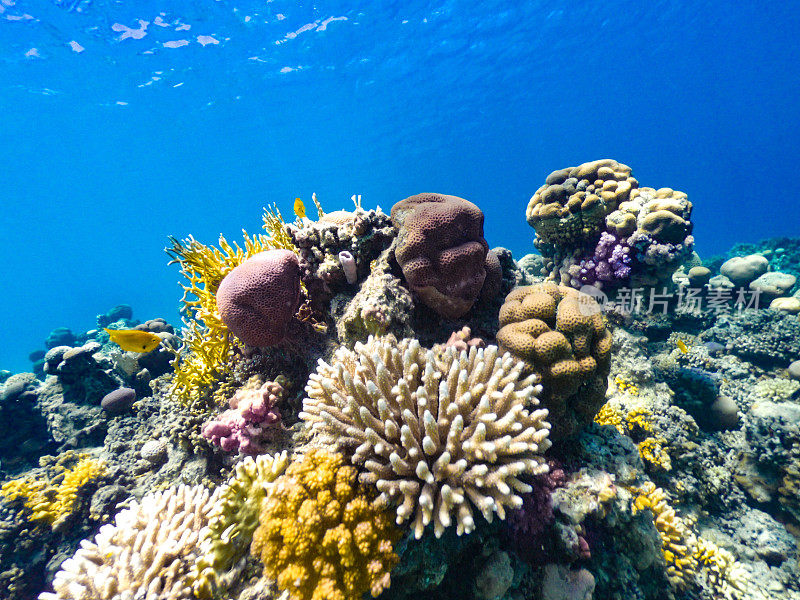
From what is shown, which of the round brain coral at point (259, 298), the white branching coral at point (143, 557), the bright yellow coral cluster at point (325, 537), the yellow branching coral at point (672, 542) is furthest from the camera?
the yellow branching coral at point (672, 542)

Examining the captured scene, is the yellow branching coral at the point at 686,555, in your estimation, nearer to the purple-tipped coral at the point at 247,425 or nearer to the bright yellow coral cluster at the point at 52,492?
the purple-tipped coral at the point at 247,425

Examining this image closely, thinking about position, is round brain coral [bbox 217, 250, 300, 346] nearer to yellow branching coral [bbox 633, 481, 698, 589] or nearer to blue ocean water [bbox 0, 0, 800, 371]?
yellow branching coral [bbox 633, 481, 698, 589]

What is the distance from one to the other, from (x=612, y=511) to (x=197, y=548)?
3.24 m

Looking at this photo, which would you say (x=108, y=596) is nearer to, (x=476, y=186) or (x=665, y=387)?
(x=665, y=387)

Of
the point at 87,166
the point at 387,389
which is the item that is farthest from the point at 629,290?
the point at 87,166

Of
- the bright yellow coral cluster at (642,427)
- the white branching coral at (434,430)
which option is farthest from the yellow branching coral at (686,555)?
the white branching coral at (434,430)

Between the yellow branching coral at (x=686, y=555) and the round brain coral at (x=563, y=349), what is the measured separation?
48.7 inches

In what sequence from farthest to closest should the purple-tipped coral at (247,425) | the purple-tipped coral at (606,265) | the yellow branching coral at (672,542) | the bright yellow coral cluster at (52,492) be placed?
the purple-tipped coral at (606,265)
the bright yellow coral cluster at (52,492)
the yellow branching coral at (672,542)
the purple-tipped coral at (247,425)

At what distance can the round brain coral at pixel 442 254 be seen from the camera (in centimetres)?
343

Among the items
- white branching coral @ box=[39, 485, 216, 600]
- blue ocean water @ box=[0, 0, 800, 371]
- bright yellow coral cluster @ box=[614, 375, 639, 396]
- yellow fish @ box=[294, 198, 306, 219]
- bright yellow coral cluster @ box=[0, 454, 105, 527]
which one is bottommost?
white branching coral @ box=[39, 485, 216, 600]

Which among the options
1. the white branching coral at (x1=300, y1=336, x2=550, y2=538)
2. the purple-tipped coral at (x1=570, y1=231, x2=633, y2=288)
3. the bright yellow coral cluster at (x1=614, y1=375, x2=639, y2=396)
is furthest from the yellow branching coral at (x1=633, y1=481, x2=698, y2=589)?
the purple-tipped coral at (x1=570, y1=231, x2=633, y2=288)

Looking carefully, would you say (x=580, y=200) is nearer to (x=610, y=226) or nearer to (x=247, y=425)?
(x=610, y=226)

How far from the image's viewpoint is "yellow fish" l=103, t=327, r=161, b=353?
413 cm

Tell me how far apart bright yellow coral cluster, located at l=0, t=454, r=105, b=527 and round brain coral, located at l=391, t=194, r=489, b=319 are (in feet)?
18.0
